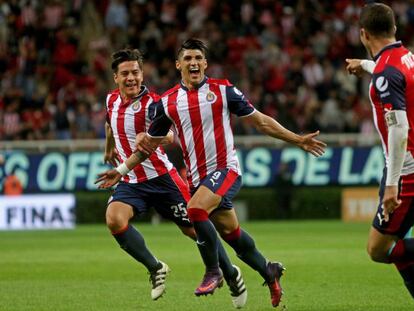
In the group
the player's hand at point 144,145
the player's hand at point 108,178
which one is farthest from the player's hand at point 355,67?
the player's hand at point 108,178

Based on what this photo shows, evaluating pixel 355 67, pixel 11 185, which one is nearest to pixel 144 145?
pixel 355 67

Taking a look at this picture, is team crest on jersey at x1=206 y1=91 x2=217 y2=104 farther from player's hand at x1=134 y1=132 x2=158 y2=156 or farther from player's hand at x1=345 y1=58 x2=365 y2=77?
player's hand at x1=345 y1=58 x2=365 y2=77

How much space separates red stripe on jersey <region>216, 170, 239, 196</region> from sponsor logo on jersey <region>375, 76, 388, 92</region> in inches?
85.2

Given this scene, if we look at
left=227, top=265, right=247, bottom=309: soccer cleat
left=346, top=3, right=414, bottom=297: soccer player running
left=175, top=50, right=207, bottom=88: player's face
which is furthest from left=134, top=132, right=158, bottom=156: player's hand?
left=346, top=3, right=414, bottom=297: soccer player running

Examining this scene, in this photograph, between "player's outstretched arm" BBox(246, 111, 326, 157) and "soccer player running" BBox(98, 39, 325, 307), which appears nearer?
"player's outstretched arm" BBox(246, 111, 326, 157)

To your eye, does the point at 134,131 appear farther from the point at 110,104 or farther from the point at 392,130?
the point at 392,130

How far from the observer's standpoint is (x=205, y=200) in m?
9.05

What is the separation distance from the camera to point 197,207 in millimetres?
9023

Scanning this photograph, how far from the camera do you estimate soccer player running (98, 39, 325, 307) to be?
918 cm

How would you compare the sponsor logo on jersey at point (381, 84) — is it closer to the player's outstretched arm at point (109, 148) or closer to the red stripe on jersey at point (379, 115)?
the red stripe on jersey at point (379, 115)

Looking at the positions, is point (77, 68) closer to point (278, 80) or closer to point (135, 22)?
point (135, 22)

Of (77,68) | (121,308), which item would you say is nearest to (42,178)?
(77,68)

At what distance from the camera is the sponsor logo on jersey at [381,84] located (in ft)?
24.1

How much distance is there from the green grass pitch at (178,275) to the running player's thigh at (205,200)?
105 centimetres
